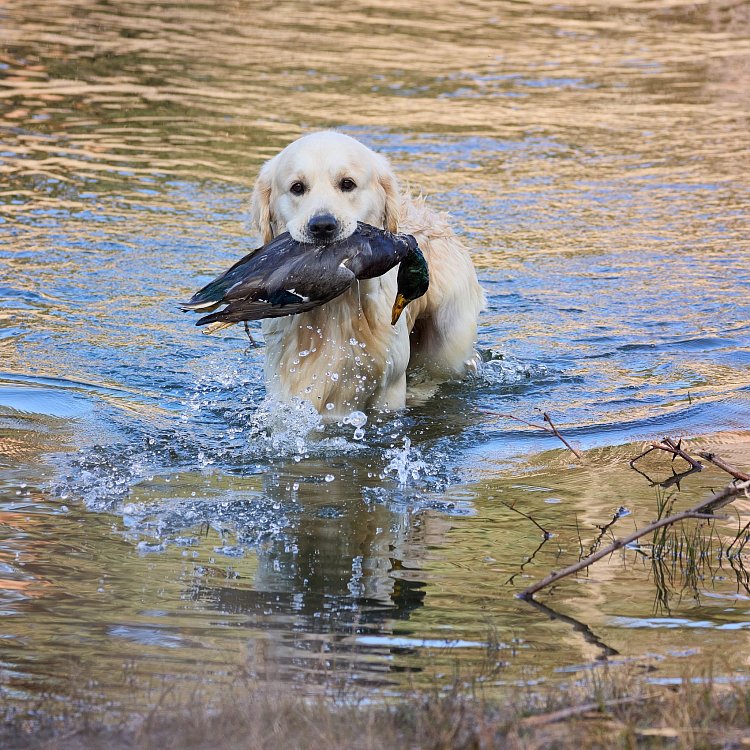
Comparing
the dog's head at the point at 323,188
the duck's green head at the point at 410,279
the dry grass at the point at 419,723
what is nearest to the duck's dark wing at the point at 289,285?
the dog's head at the point at 323,188

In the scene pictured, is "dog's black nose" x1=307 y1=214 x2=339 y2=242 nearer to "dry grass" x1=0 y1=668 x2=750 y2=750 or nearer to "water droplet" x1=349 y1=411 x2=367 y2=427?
"water droplet" x1=349 y1=411 x2=367 y2=427

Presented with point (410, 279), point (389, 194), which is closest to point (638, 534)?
point (410, 279)

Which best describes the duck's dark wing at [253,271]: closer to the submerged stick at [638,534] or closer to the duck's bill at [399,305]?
the duck's bill at [399,305]

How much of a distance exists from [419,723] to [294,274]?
110 inches

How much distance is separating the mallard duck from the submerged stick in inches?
74.5

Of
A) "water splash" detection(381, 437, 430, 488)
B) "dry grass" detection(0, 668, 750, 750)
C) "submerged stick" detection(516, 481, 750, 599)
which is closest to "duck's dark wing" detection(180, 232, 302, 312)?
"water splash" detection(381, 437, 430, 488)

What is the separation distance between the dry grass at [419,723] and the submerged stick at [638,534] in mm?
721

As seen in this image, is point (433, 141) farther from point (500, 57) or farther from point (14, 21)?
point (14, 21)

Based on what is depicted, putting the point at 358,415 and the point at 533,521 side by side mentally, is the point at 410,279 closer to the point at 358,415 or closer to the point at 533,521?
the point at 358,415

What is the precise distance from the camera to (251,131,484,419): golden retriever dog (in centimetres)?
564

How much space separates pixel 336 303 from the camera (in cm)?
608

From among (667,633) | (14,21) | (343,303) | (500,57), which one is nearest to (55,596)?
(667,633)

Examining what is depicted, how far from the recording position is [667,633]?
3795 mm

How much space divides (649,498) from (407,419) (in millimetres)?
1832
